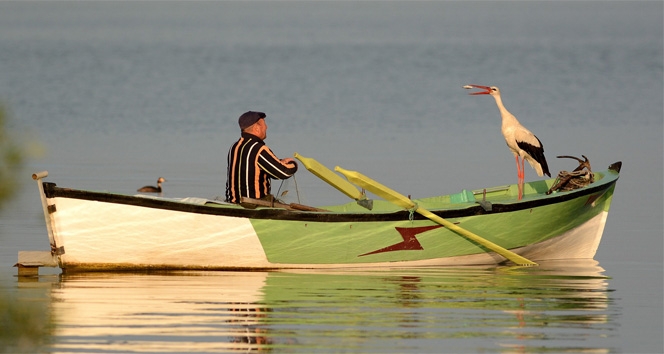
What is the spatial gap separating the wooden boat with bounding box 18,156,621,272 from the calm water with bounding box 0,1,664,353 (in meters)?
0.25

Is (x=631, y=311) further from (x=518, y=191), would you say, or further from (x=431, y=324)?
(x=518, y=191)

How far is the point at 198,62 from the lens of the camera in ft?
189

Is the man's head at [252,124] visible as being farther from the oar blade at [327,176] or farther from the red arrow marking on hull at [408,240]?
the red arrow marking on hull at [408,240]

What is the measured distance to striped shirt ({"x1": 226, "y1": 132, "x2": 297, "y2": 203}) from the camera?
48.3 ft

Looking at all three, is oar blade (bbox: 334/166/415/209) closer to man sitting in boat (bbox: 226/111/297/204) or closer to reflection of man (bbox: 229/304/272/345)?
man sitting in boat (bbox: 226/111/297/204)

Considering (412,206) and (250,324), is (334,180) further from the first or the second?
(250,324)

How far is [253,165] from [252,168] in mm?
34

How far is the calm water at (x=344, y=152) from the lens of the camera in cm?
1170

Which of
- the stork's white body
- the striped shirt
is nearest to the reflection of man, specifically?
the striped shirt

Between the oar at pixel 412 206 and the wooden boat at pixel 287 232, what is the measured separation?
0.04ft

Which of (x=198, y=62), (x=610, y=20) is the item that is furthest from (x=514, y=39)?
(x=610, y=20)

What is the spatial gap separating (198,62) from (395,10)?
87.6 metres

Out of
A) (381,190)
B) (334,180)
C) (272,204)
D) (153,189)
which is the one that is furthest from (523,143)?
(153,189)

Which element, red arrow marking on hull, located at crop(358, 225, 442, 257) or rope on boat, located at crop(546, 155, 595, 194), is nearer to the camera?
red arrow marking on hull, located at crop(358, 225, 442, 257)
